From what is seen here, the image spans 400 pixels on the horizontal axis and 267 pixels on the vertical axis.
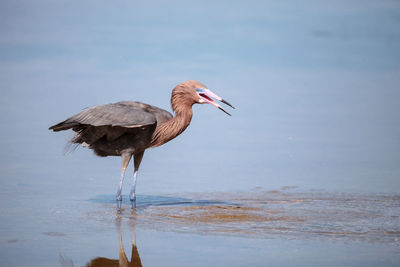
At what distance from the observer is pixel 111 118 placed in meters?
8.12

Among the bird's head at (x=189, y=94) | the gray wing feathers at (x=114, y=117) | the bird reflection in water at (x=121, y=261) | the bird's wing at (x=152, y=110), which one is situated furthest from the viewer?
the bird's head at (x=189, y=94)

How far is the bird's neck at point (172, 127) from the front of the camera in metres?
8.68

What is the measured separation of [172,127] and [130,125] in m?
0.78

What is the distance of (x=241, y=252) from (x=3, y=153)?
247 inches

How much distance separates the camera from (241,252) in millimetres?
5715

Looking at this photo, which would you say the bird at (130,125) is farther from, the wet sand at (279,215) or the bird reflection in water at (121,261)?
the bird reflection in water at (121,261)

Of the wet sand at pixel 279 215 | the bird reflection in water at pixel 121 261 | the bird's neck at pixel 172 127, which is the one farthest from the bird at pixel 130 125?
the bird reflection in water at pixel 121 261

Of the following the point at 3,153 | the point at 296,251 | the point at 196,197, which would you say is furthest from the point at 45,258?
the point at 3,153

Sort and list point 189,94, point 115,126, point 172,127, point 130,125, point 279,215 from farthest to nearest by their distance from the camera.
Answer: point 189,94
point 172,127
point 115,126
point 130,125
point 279,215

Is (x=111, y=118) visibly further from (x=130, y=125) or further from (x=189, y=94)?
(x=189, y=94)

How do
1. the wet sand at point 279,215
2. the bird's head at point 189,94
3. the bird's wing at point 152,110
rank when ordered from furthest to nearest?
the bird's head at point 189,94, the bird's wing at point 152,110, the wet sand at point 279,215

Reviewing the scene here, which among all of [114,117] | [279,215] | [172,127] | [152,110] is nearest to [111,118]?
[114,117]

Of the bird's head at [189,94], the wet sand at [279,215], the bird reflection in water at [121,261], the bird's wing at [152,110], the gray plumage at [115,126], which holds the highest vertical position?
the bird's head at [189,94]

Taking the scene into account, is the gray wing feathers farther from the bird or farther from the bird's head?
the bird's head
